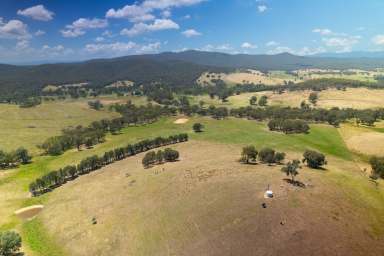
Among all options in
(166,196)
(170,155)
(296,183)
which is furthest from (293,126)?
(166,196)

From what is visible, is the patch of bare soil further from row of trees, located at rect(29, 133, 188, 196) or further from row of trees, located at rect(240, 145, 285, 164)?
row of trees, located at rect(240, 145, 285, 164)

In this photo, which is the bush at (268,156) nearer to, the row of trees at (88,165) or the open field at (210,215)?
the open field at (210,215)

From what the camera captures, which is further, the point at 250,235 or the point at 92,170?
the point at 92,170

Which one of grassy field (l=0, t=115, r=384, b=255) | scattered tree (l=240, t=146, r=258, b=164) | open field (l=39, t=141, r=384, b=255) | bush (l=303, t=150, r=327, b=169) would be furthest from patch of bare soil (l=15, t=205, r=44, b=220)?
bush (l=303, t=150, r=327, b=169)

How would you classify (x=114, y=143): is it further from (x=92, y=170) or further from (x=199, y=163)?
(x=199, y=163)

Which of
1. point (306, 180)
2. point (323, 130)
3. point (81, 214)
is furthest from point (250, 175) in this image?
point (323, 130)

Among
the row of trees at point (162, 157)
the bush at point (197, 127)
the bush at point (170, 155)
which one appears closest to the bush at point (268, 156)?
the bush at point (170, 155)
